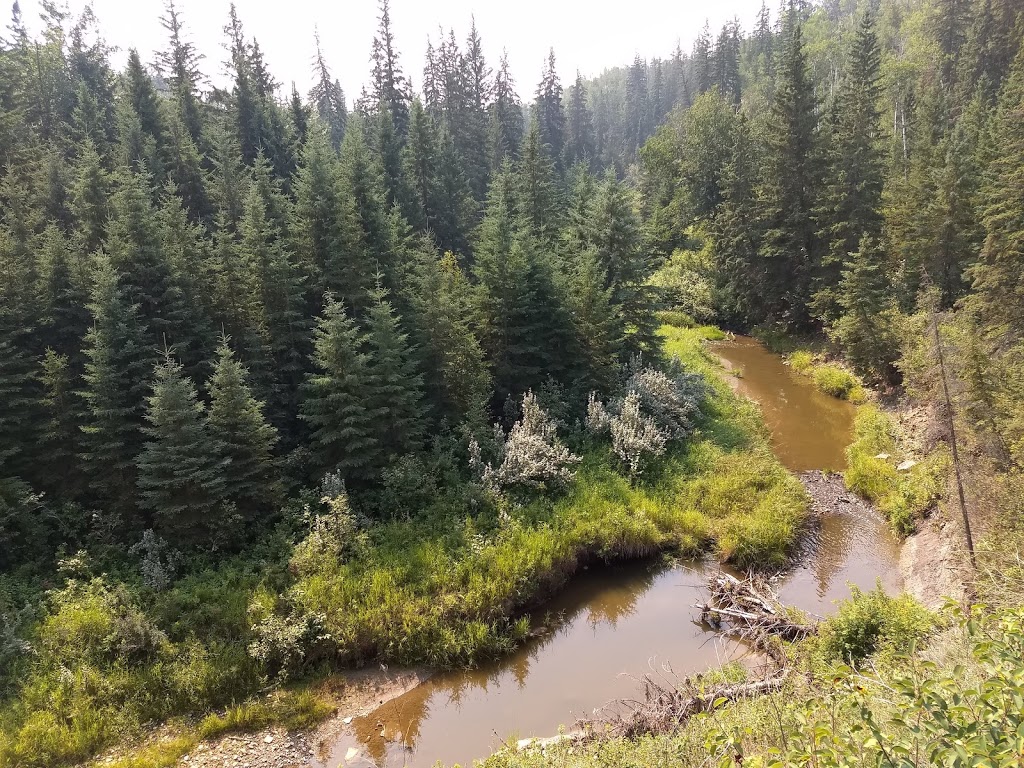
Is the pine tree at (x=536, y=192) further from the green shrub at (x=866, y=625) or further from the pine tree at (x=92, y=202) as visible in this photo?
the green shrub at (x=866, y=625)

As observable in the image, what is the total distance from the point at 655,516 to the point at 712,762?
12.6 metres

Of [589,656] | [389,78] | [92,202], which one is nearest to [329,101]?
[389,78]

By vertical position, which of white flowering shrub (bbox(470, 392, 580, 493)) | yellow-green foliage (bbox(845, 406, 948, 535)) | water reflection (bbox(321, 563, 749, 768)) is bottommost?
water reflection (bbox(321, 563, 749, 768))

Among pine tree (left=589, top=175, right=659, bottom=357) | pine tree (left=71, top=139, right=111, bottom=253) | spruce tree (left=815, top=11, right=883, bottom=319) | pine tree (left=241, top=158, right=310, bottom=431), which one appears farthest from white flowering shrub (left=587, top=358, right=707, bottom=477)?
pine tree (left=71, top=139, right=111, bottom=253)

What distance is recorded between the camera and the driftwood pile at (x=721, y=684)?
10.9m

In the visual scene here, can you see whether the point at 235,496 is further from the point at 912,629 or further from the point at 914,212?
the point at 914,212

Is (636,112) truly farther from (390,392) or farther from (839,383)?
(390,392)

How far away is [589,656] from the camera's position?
14.2 m

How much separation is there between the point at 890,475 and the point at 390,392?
16.6 metres

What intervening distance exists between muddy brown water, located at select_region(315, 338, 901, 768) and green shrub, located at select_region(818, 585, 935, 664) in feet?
6.91

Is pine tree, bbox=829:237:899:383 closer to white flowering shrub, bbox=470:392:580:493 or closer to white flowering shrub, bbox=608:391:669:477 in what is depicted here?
white flowering shrub, bbox=608:391:669:477

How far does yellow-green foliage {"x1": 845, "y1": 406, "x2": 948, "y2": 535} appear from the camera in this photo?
58.7 feet

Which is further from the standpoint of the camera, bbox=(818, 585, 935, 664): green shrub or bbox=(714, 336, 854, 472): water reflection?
bbox=(714, 336, 854, 472): water reflection

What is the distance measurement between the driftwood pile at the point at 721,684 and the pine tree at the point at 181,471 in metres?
11.0
